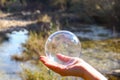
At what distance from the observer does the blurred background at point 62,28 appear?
361 inches

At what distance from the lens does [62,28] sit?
59.0 feet

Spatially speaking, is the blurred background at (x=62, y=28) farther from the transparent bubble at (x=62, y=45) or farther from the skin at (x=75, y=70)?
the skin at (x=75, y=70)

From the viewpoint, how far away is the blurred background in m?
9.16

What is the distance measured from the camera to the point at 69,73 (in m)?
1.66

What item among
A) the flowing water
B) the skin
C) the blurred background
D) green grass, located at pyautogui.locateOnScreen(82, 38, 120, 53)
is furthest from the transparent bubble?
green grass, located at pyautogui.locateOnScreen(82, 38, 120, 53)

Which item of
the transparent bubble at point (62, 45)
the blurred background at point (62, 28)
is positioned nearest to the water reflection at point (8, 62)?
the blurred background at point (62, 28)

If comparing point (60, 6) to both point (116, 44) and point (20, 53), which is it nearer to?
point (116, 44)

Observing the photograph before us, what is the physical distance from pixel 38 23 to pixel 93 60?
9.49m

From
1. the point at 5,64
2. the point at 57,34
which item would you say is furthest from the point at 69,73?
the point at 5,64

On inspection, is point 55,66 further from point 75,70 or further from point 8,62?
point 8,62

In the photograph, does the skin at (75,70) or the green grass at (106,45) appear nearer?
the skin at (75,70)

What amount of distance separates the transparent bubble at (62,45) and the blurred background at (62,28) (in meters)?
3.39

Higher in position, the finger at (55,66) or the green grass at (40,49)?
the finger at (55,66)

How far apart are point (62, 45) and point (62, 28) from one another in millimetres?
15928
